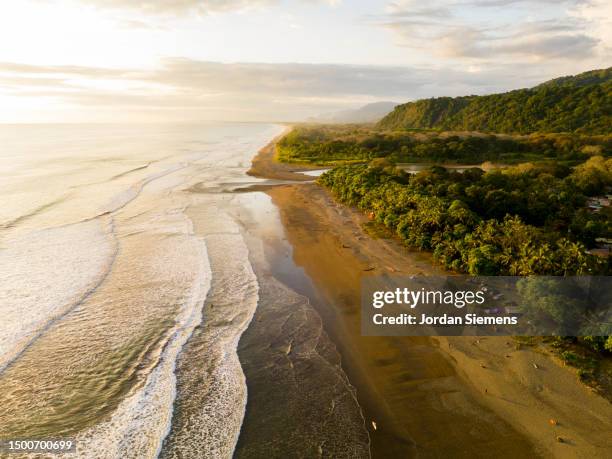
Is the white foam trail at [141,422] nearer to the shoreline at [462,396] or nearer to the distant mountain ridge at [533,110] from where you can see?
the shoreline at [462,396]

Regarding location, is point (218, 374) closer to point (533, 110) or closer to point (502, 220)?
point (502, 220)

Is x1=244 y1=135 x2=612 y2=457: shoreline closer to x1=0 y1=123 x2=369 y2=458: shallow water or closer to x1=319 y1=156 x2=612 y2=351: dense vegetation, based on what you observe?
x1=0 y1=123 x2=369 y2=458: shallow water

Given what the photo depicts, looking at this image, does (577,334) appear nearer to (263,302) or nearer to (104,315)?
(263,302)

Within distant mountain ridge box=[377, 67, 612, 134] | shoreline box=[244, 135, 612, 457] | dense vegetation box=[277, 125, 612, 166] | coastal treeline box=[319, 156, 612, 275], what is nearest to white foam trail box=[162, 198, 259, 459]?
shoreline box=[244, 135, 612, 457]

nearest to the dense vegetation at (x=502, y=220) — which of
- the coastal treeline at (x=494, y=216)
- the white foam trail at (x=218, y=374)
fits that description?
the coastal treeline at (x=494, y=216)

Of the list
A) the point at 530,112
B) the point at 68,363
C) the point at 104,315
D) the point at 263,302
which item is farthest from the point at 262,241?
the point at 530,112
